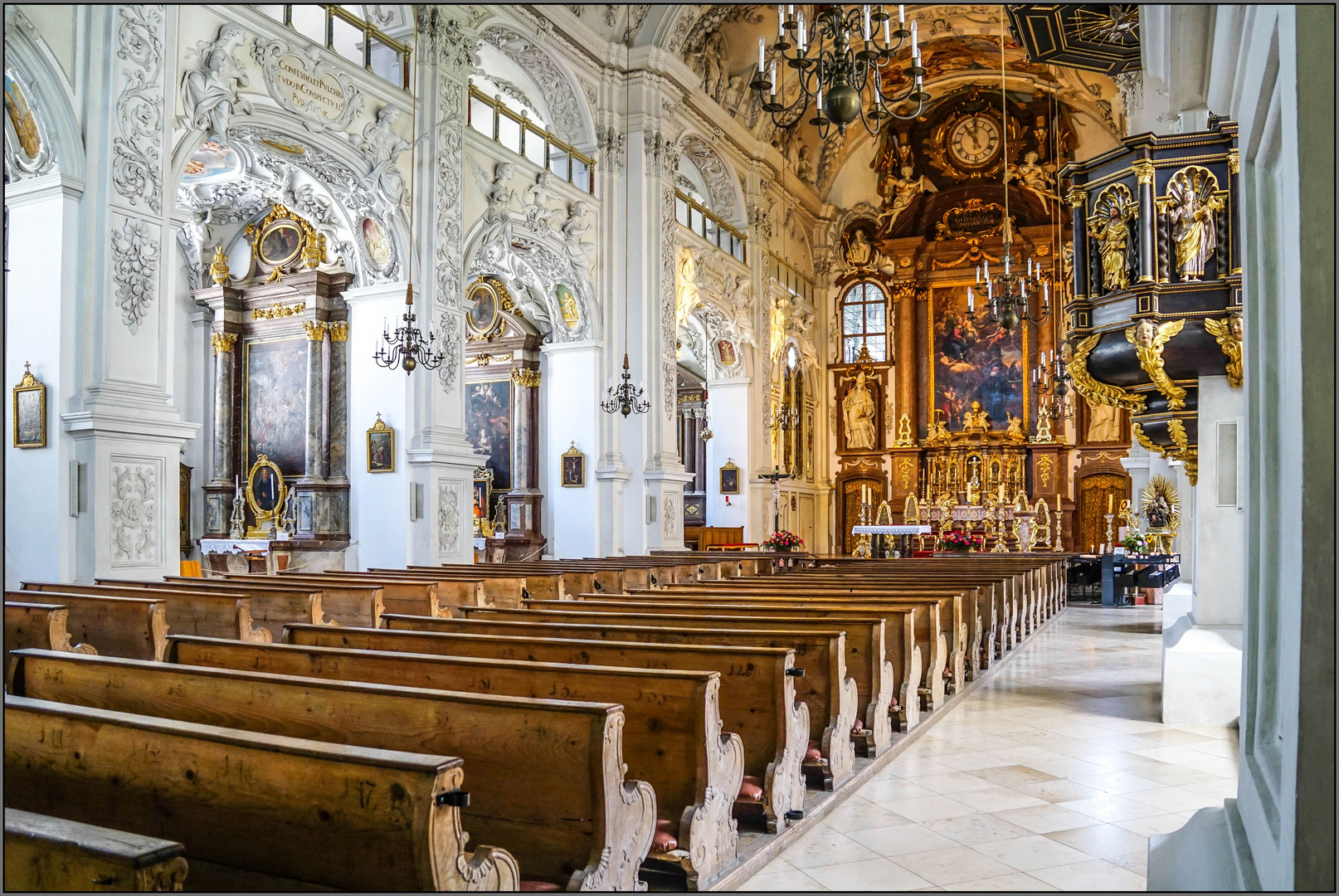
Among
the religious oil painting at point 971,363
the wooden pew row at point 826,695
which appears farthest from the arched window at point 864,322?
the wooden pew row at point 826,695

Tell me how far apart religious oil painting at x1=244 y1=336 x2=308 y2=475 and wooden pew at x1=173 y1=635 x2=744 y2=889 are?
1196 centimetres

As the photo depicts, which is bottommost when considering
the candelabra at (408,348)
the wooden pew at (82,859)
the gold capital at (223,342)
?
the wooden pew at (82,859)

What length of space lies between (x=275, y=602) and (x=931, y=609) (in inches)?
167

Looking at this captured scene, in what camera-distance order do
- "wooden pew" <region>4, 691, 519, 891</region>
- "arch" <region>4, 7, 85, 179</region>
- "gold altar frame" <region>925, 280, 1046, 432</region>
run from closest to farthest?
"wooden pew" <region>4, 691, 519, 891</region> < "arch" <region>4, 7, 85, 179</region> < "gold altar frame" <region>925, 280, 1046, 432</region>

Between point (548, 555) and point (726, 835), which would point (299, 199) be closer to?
point (548, 555)

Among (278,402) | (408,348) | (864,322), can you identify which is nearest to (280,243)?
(278,402)

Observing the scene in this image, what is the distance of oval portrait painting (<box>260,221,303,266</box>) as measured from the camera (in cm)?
1498

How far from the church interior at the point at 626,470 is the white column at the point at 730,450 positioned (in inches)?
3.1

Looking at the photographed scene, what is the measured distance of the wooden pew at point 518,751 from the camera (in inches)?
103

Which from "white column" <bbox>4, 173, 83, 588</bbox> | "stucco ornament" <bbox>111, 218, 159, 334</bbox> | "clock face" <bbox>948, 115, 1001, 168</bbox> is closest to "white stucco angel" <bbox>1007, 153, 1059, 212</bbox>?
"clock face" <bbox>948, 115, 1001, 168</bbox>

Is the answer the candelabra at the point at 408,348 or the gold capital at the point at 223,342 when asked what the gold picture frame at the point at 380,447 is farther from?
the gold capital at the point at 223,342

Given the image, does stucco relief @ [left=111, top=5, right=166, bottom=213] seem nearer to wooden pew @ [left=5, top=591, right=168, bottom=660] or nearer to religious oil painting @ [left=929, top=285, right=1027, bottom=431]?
wooden pew @ [left=5, top=591, right=168, bottom=660]

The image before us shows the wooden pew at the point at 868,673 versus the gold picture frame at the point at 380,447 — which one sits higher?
the gold picture frame at the point at 380,447

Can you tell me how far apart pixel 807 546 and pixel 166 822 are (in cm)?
2208
